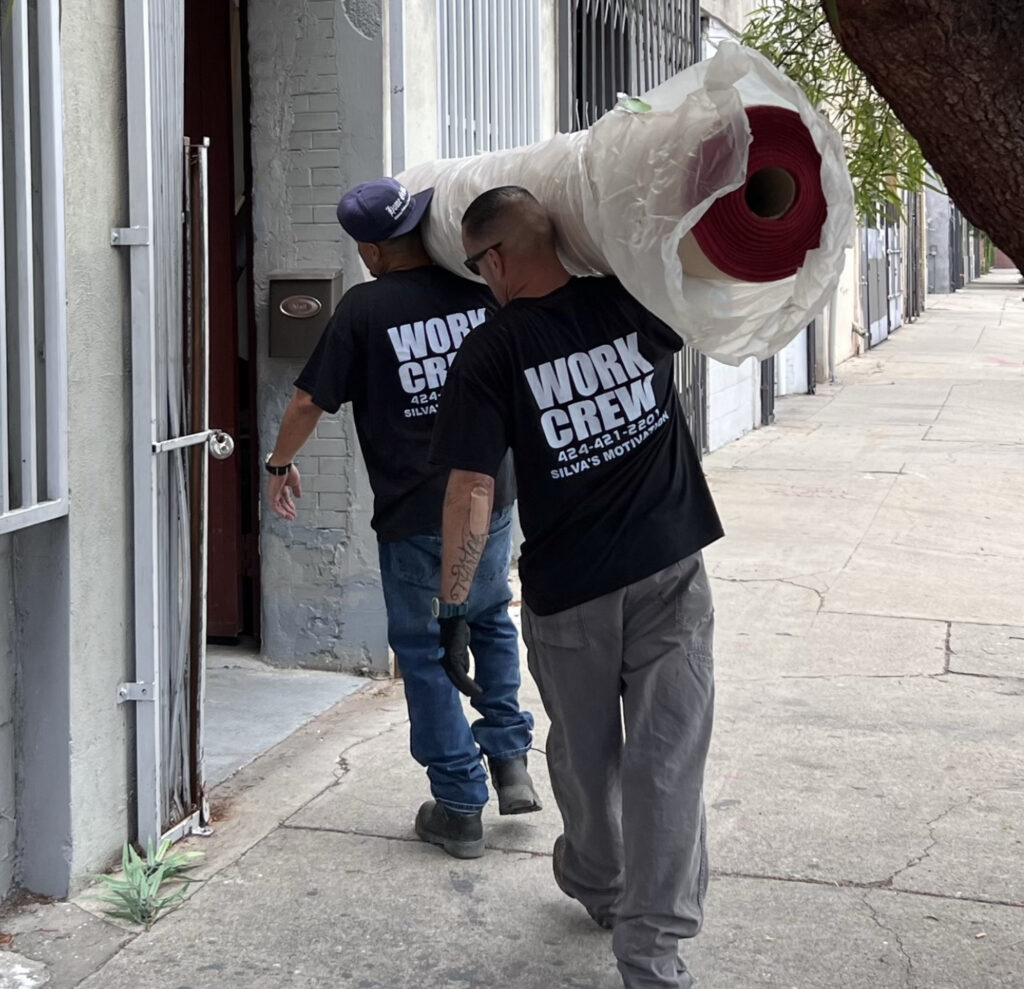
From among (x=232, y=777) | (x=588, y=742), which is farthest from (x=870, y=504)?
(x=588, y=742)

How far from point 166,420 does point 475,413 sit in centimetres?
110

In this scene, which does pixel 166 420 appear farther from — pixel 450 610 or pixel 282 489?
pixel 450 610

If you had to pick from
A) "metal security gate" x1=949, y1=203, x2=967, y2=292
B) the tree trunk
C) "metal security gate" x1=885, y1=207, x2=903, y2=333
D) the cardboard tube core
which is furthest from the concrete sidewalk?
"metal security gate" x1=949, y1=203, x2=967, y2=292

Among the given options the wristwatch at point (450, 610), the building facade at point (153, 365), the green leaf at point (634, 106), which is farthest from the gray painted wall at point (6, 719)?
the green leaf at point (634, 106)

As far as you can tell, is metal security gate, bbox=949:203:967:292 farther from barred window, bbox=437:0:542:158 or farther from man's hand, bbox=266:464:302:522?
man's hand, bbox=266:464:302:522

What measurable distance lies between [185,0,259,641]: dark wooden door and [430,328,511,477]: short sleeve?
272 centimetres

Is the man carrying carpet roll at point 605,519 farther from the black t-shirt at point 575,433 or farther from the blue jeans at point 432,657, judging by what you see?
the blue jeans at point 432,657

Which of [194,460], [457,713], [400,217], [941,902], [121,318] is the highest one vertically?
[400,217]

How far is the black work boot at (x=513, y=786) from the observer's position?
14.0 feet

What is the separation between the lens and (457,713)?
13.5ft

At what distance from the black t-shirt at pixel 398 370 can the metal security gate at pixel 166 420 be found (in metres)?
0.37

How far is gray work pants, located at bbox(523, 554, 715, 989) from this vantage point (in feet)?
10.5

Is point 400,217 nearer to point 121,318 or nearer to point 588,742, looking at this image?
point 121,318

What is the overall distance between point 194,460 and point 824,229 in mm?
1974
